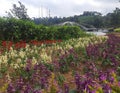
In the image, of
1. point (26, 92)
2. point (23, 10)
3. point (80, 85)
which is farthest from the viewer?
point (23, 10)

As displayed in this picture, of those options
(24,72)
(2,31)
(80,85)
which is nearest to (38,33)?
(2,31)

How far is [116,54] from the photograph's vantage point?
10578mm

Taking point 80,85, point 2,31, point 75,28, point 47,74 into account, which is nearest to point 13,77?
point 47,74

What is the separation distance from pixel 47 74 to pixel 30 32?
528 inches

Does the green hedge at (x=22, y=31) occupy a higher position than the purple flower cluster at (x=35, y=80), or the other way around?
the green hedge at (x=22, y=31)

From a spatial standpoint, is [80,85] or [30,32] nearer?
[80,85]

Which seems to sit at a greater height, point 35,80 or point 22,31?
point 22,31

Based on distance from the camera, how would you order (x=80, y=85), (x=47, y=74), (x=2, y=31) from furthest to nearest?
(x=2, y=31) < (x=47, y=74) < (x=80, y=85)

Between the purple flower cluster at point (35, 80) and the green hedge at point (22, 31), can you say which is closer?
the purple flower cluster at point (35, 80)

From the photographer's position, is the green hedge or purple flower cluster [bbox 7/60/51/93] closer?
purple flower cluster [bbox 7/60/51/93]

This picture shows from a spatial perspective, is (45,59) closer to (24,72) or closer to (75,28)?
(24,72)

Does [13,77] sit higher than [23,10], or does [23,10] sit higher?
[23,10]

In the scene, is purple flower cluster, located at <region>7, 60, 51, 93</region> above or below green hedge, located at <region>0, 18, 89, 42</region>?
below

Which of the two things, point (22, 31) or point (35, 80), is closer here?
point (35, 80)
